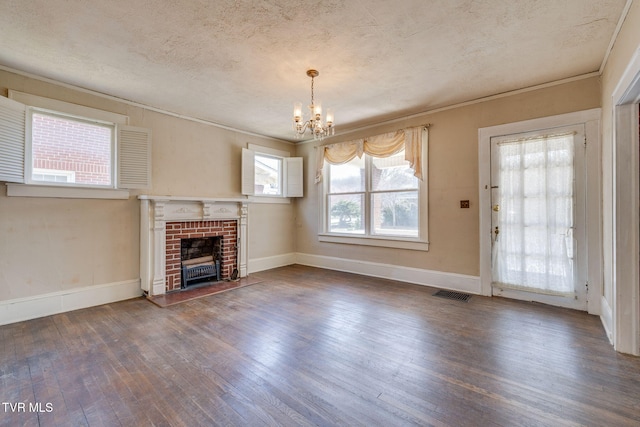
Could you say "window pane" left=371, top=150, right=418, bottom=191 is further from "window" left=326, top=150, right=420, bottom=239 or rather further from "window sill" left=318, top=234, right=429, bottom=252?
"window sill" left=318, top=234, right=429, bottom=252

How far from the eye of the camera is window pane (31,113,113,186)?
3145mm

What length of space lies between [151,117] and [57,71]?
1122 millimetres

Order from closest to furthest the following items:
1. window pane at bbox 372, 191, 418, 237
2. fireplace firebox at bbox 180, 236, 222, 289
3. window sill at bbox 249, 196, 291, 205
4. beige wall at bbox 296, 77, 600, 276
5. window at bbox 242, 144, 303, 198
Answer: beige wall at bbox 296, 77, 600, 276 < fireplace firebox at bbox 180, 236, 222, 289 < window pane at bbox 372, 191, 418, 237 < window sill at bbox 249, 196, 291, 205 < window at bbox 242, 144, 303, 198

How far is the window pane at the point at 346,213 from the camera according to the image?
522 cm

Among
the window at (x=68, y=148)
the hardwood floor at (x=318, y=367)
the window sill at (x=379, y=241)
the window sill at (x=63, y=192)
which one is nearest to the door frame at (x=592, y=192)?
the hardwood floor at (x=318, y=367)

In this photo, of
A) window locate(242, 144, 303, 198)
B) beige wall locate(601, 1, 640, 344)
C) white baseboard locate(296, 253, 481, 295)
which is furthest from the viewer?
window locate(242, 144, 303, 198)

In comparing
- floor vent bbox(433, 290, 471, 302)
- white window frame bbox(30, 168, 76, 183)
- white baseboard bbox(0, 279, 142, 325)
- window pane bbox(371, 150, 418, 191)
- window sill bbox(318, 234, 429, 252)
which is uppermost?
window pane bbox(371, 150, 418, 191)

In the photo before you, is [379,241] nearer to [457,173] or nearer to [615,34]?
[457,173]

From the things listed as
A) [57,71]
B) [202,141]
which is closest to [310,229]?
[202,141]

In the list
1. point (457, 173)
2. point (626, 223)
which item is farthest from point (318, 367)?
point (457, 173)

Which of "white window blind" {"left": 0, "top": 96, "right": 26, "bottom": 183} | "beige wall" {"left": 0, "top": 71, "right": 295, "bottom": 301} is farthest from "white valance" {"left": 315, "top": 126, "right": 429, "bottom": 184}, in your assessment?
"white window blind" {"left": 0, "top": 96, "right": 26, "bottom": 183}

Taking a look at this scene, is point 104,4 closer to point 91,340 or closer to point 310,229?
point 91,340

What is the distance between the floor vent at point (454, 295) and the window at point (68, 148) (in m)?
4.41

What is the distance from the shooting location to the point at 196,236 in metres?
4.38
